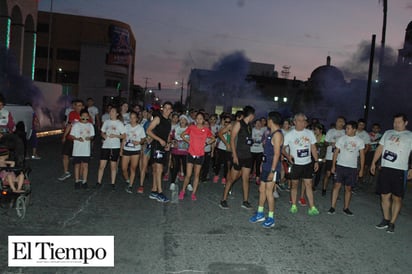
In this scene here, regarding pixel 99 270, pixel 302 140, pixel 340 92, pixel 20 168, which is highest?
pixel 340 92

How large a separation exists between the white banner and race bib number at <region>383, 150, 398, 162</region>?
474 centimetres

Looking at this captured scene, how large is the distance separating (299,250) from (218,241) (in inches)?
44.3

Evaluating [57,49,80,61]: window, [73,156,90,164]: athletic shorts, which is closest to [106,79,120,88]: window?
[57,49,80,61]: window

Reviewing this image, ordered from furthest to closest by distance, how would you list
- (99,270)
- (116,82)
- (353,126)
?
(116,82) → (353,126) → (99,270)

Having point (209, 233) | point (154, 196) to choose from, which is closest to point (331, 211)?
point (209, 233)

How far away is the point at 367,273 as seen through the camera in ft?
14.6

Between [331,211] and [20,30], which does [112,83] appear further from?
[331,211]

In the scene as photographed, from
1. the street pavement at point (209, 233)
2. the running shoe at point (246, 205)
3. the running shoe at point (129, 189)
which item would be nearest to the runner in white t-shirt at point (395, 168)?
the street pavement at point (209, 233)

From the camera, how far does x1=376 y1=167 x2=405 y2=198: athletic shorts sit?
6293mm

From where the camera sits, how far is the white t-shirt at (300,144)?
22.7 ft

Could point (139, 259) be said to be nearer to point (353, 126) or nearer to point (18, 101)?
point (353, 126)

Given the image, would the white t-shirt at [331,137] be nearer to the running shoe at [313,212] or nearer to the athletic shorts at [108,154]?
the running shoe at [313,212]

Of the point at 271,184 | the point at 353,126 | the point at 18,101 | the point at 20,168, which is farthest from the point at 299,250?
the point at 18,101

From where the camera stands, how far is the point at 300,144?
6.93 meters
